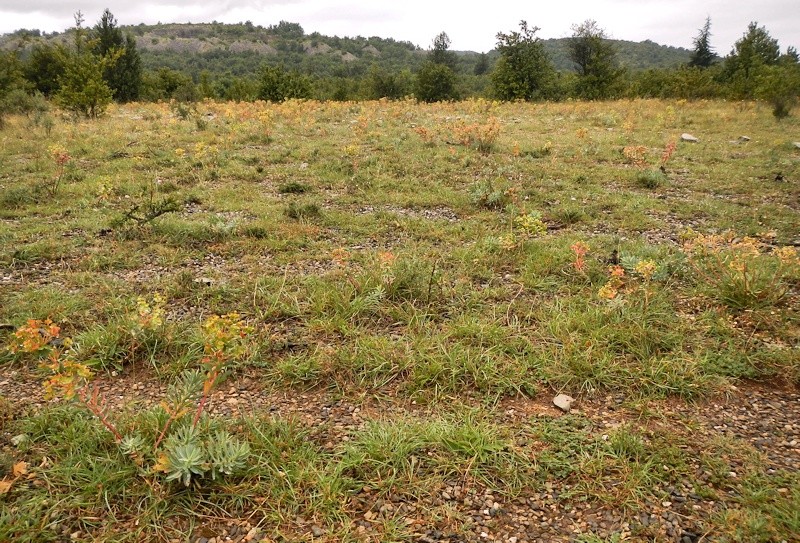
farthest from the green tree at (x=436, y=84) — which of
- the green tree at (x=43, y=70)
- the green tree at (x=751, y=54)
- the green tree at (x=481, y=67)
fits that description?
the green tree at (x=481, y=67)

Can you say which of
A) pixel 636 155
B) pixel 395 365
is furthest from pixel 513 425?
pixel 636 155

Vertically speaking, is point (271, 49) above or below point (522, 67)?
above

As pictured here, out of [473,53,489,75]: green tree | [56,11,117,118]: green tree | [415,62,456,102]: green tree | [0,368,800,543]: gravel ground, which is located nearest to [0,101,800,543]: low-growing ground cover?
[0,368,800,543]: gravel ground

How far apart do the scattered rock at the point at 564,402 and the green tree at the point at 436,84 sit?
32135mm

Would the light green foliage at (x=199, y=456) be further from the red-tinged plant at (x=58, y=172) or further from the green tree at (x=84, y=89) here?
the green tree at (x=84, y=89)

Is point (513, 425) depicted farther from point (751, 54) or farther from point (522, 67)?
point (751, 54)

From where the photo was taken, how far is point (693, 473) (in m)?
2.30

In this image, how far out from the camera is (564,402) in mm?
2807

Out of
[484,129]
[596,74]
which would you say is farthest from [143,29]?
[484,129]

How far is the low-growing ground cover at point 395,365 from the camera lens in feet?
7.02

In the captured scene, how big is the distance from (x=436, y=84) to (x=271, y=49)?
135 meters

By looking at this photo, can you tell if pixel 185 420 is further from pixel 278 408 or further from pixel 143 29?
pixel 143 29

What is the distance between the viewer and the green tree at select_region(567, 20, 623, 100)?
27297 mm

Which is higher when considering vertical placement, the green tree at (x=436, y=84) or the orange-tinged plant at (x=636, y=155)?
the green tree at (x=436, y=84)
